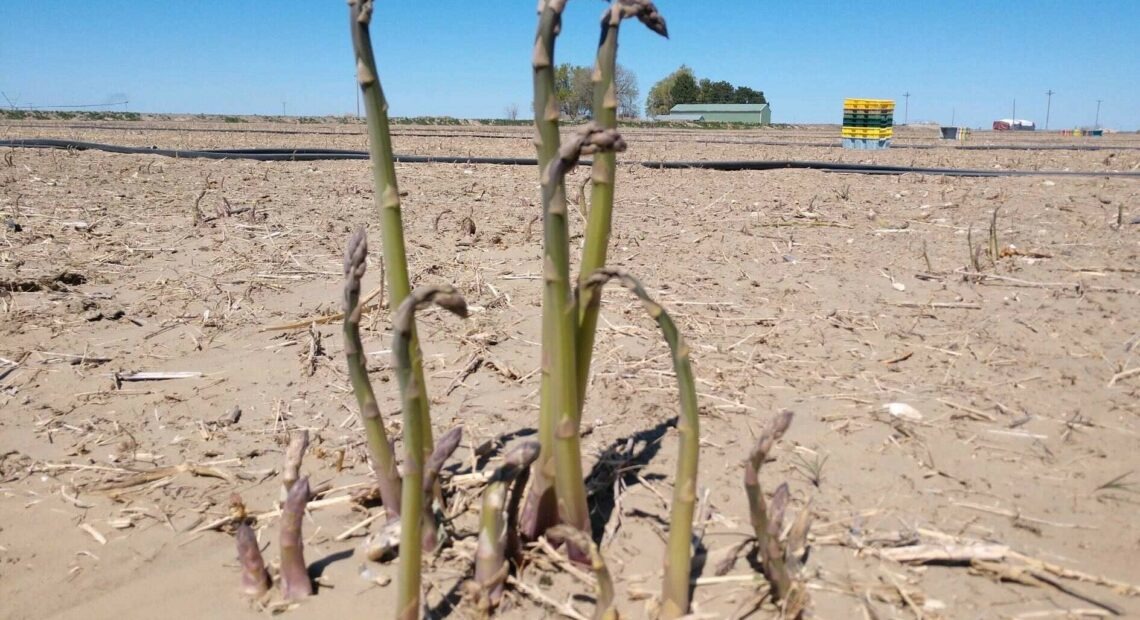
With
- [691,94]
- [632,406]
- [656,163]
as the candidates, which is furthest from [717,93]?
[632,406]

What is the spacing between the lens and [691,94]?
86000 millimetres

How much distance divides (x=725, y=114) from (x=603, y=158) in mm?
67369

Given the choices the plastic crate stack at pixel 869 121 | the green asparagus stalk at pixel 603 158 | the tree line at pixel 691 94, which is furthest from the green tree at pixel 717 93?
the green asparagus stalk at pixel 603 158

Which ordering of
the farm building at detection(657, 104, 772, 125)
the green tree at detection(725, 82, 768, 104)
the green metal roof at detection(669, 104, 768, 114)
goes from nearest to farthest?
the farm building at detection(657, 104, 772, 125)
the green metal roof at detection(669, 104, 768, 114)
the green tree at detection(725, 82, 768, 104)

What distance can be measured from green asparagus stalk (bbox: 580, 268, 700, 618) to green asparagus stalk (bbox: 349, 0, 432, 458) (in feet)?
1.43

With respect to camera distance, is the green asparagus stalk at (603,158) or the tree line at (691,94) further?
the tree line at (691,94)

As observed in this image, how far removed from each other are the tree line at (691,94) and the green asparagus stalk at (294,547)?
86.2 meters

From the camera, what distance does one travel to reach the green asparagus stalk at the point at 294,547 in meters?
1.75

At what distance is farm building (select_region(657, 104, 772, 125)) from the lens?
208ft

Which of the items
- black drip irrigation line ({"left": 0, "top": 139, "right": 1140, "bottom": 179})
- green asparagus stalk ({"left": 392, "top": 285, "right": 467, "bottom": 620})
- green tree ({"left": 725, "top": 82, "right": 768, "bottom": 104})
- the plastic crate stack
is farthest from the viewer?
green tree ({"left": 725, "top": 82, "right": 768, "bottom": 104})

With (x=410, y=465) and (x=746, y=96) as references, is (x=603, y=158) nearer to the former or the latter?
(x=410, y=465)

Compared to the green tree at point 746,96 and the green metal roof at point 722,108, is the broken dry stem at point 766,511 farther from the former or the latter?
the green tree at point 746,96

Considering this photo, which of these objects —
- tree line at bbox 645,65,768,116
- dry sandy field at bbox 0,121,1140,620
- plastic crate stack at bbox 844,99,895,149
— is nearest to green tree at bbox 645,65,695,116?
tree line at bbox 645,65,768,116

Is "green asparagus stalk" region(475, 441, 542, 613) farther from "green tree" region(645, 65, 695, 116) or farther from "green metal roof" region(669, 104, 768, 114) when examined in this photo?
"green tree" region(645, 65, 695, 116)
